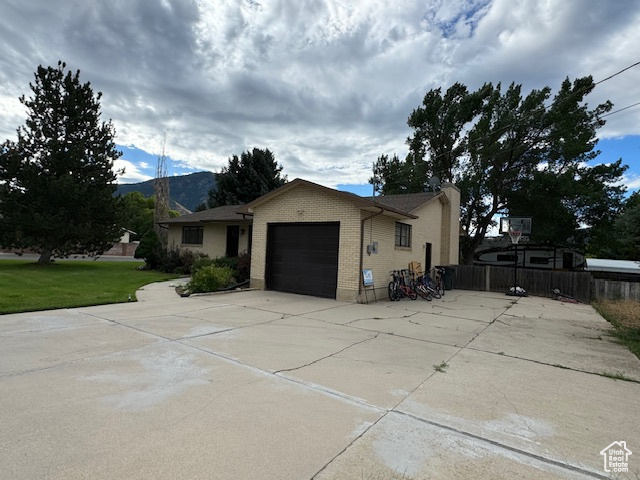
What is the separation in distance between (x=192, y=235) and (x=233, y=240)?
3675 millimetres

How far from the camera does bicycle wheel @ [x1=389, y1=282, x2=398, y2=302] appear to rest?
11.8 metres

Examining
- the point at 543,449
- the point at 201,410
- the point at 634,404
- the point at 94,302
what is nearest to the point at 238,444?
the point at 201,410

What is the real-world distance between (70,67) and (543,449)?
25.9 metres

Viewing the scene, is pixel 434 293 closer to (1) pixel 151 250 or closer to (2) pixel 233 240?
(2) pixel 233 240

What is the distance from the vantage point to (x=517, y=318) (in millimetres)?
9336

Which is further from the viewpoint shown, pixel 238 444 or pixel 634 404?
pixel 634 404

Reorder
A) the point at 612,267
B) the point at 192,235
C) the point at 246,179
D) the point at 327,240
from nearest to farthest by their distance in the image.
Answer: the point at 327,240 → the point at 192,235 → the point at 612,267 → the point at 246,179

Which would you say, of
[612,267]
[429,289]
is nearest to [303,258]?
[429,289]

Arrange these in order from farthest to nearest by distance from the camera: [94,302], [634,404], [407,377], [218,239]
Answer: [218,239], [94,302], [407,377], [634,404]

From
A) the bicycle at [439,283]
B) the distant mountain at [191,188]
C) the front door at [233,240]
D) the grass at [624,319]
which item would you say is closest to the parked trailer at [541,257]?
the bicycle at [439,283]

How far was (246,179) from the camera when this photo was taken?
32.6m

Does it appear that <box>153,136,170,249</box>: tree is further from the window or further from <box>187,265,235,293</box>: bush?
<box>187,265,235,293</box>: bush

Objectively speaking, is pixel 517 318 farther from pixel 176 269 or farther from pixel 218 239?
pixel 176 269

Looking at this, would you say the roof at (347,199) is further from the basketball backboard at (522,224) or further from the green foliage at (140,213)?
the green foliage at (140,213)
